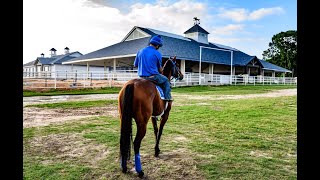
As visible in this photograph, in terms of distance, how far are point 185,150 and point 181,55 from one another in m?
21.9

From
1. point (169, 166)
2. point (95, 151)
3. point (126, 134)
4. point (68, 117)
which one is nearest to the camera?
point (126, 134)

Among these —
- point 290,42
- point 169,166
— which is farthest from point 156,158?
point 290,42

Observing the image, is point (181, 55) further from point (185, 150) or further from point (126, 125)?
point (126, 125)

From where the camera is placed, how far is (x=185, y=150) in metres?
4.64

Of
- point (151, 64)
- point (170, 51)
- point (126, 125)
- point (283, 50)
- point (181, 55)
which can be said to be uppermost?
point (283, 50)

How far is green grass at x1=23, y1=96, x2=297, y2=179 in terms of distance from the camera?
355 cm

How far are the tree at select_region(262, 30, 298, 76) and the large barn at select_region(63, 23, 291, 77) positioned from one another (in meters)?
13.1

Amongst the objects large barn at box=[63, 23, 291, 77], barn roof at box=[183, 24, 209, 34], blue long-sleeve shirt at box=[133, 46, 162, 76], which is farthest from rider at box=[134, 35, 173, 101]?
barn roof at box=[183, 24, 209, 34]

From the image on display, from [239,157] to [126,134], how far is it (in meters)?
1.97

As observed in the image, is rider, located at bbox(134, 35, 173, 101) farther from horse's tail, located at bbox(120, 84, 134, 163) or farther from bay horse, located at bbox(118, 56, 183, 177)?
horse's tail, located at bbox(120, 84, 134, 163)

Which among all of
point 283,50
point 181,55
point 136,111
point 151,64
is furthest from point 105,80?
point 283,50

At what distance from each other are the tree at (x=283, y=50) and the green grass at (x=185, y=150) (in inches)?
1869
